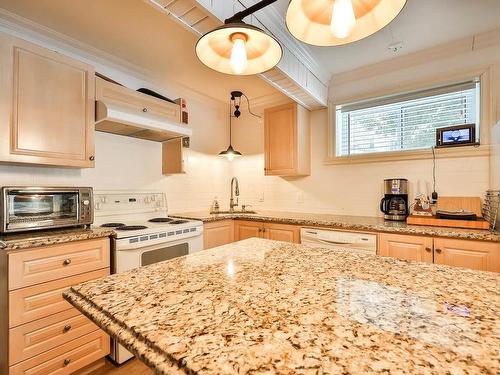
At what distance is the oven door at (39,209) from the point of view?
1.59 meters

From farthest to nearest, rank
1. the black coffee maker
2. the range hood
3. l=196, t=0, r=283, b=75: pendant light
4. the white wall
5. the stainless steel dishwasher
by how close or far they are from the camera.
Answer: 1. the black coffee maker
2. the white wall
3. the stainless steel dishwasher
4. the range hood
5. l=196, t=0, r=283, b=75: pendant light

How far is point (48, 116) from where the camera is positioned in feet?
5.78

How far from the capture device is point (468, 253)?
1.75 metres

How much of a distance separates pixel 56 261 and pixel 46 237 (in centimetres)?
16

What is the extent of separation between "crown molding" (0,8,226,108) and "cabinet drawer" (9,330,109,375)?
7.28ft

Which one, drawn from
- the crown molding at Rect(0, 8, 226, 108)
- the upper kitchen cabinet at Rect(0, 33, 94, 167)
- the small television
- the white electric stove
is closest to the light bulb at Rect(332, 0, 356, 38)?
the white electric stove

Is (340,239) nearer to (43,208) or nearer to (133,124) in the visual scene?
(133,124)

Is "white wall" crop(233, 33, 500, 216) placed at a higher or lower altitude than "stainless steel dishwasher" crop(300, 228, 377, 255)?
higher

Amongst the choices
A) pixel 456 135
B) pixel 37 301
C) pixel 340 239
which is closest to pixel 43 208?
pixel 37 301

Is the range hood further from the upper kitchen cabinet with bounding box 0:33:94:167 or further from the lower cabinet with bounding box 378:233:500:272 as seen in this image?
the lower cabinet with bounding box 378:233:500:272

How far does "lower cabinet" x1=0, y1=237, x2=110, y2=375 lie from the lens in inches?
56.2

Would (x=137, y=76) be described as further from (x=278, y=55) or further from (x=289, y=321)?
(x=289, y=321)

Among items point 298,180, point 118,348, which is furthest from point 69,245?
point 298,180

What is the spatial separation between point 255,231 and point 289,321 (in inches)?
88.8
